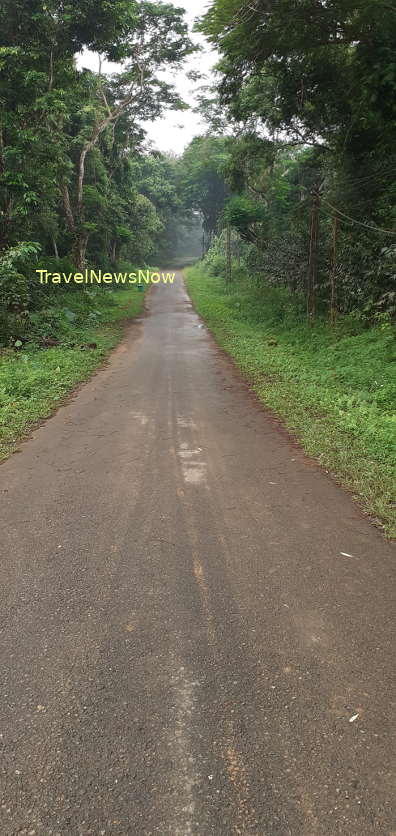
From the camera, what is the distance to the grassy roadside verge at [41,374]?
21.9 feet

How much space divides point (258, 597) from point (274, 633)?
12.7 inches

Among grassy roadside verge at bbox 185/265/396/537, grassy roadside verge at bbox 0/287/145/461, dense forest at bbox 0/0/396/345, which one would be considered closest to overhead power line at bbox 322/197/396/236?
dense forest at bbox 0/0/396/345

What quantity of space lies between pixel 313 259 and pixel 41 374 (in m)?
8.33

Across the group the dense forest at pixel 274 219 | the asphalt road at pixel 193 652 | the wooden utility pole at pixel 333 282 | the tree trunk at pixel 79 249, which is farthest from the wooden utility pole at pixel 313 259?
the tree trunk at pixel 79 249

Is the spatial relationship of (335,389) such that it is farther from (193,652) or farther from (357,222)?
(193,652)

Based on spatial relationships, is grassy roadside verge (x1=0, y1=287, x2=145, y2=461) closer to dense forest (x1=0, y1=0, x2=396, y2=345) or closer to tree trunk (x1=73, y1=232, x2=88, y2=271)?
dense forest (x1=0, y1=0, x2=396, y2=345)

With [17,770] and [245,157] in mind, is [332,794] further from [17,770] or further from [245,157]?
[245,157]

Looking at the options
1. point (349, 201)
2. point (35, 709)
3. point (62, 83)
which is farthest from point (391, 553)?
point (62, 83)

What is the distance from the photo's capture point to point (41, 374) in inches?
354

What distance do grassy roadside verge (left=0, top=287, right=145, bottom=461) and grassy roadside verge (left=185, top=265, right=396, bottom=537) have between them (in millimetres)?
3458

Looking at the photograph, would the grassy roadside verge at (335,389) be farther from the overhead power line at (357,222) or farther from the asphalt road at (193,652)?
the overhead power line at (357,222)

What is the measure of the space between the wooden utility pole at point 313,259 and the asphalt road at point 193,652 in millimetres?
8940

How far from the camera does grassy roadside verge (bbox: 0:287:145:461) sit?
21.9ft

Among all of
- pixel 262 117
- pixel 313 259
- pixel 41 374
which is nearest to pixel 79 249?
pixel 262 117
